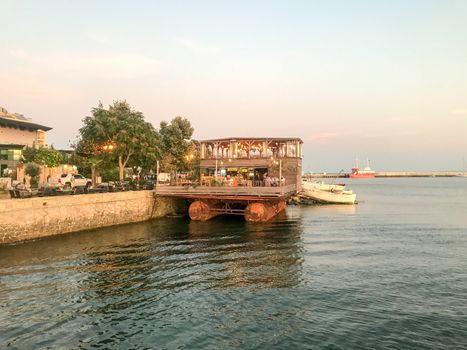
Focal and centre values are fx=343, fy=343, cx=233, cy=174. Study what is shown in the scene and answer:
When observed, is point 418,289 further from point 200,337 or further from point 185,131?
point 185,131

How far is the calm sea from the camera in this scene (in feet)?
39.2

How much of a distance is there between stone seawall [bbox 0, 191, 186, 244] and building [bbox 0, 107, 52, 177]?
26.8 m

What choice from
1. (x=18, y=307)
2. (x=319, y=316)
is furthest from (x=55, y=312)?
(x=319, y=316)

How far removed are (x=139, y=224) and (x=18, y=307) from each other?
2149 centimetres

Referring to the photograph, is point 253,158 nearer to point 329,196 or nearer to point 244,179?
point 244,179

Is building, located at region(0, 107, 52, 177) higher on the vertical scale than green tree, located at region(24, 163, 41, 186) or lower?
higher

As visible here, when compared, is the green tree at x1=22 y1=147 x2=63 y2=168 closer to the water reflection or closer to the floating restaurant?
the floating restaurant

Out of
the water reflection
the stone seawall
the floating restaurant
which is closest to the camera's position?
the water reflection

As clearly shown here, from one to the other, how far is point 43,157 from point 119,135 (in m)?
11.0

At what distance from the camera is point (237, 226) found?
113 ft

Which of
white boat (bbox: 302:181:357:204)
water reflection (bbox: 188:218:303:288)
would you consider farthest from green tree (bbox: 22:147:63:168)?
white boat (bbox: 302:181:357:204)

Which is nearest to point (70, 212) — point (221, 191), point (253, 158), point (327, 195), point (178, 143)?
point (221, 191)

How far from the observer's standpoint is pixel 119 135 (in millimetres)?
45500

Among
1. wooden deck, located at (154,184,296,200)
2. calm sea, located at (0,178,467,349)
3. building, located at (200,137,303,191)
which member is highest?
building, located at (200,137,303,191)
